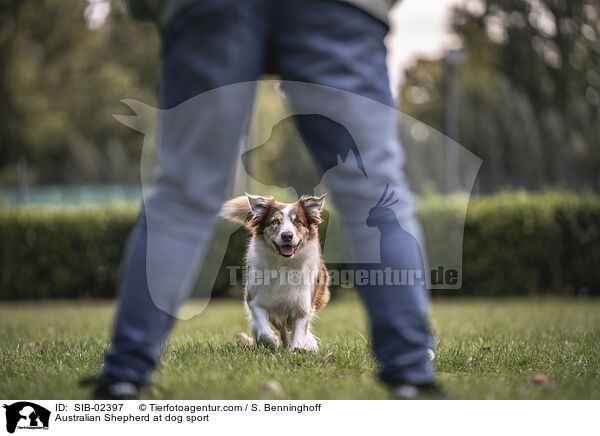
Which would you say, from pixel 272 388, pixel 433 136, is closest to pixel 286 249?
pixel 272 388

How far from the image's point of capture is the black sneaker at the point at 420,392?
6.78 ft

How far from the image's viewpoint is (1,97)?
2261 centimetres

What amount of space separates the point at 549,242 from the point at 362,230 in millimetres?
8494

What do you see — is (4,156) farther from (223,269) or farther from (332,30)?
(332,30)

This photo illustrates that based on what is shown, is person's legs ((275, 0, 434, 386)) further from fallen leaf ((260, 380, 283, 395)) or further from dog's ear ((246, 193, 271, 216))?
dog's ear ((246, 193, 271, 216))

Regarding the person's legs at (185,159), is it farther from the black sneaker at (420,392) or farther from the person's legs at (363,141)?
the black sneaker at (420,392)

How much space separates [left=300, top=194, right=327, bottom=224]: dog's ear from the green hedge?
617cm

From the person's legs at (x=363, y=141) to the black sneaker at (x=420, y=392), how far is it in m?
0.02

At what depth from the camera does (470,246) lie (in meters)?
9.97

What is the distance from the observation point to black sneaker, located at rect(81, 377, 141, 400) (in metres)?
1.99
